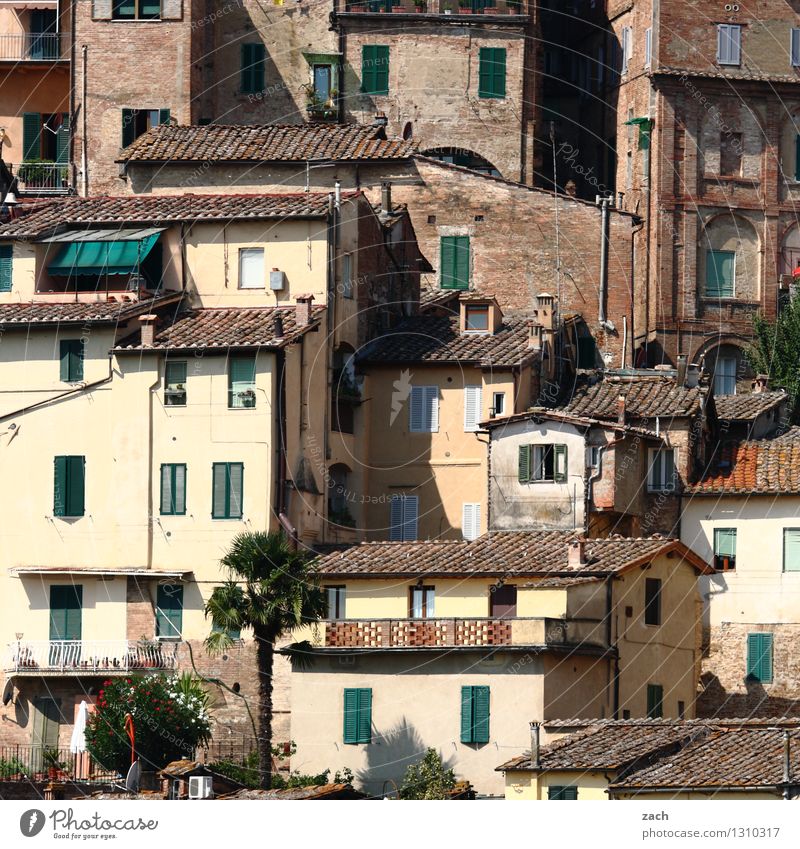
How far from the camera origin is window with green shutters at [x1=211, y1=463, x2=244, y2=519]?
79.1 metres

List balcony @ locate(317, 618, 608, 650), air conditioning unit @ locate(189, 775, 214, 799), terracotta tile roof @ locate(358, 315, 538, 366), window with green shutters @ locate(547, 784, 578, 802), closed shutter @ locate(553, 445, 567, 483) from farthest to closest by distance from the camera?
terracotta tile roof @ locate(358, 315, 538, 366)
closed shutter @ locate(553, 445, 567, 483)
balcony @ locate(317, 618, 608, 650)
air conditioning unit @ locate(189, 775, 214, 799)
window with green shutters @ locate(547, 784, 578, 802)

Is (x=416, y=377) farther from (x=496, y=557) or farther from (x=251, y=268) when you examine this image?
(x=496, y=557)

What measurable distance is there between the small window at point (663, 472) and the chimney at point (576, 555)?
7.57 m

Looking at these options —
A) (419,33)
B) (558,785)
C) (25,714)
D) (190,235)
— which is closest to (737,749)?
(558,785)

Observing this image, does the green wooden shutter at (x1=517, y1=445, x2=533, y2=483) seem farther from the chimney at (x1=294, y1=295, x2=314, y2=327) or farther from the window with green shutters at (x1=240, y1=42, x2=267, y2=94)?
the window with green shutters at (x1=240, y1=42, x2=267, y2=94)

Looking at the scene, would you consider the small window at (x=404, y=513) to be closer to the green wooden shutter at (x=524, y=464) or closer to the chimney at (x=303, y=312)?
the green wooden shutter at (x=524, y=464)

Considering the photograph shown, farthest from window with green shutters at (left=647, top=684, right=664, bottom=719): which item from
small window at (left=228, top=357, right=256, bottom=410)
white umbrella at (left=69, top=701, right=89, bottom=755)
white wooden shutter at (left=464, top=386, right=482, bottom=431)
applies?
white umbrella at (left=69, top=701, right=89, bottom=755)

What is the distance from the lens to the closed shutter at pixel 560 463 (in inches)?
3241

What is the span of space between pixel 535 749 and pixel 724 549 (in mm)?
17358

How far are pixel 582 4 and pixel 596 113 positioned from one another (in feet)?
16.0

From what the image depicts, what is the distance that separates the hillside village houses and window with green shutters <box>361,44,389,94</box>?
13cm

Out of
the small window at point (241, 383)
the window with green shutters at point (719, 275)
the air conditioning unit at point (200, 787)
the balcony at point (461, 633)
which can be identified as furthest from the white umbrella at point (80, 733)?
the window with green shutters at point (719, 275)

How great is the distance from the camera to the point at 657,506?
8456 cm

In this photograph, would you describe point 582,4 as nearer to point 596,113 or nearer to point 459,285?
point 596,113
